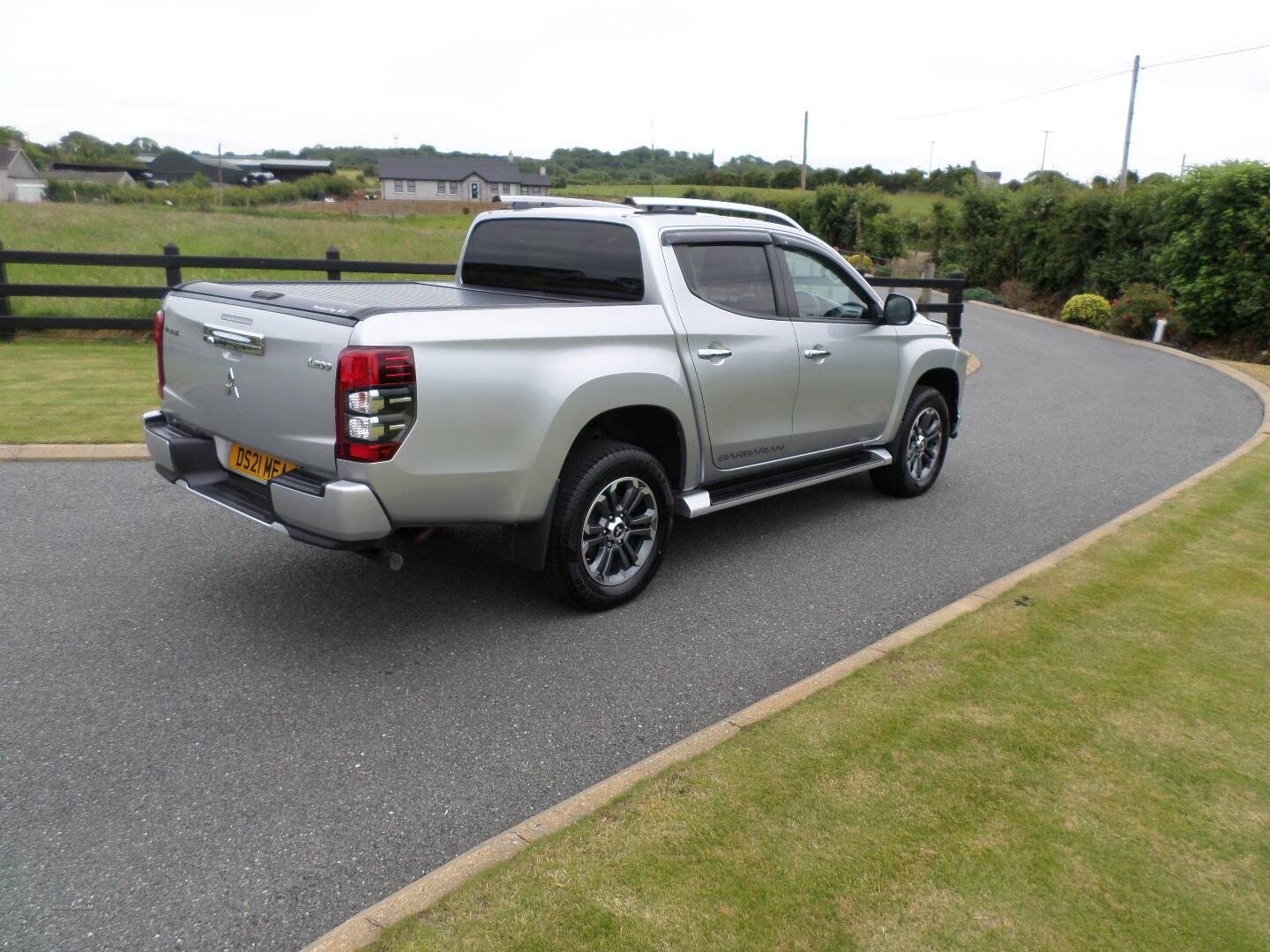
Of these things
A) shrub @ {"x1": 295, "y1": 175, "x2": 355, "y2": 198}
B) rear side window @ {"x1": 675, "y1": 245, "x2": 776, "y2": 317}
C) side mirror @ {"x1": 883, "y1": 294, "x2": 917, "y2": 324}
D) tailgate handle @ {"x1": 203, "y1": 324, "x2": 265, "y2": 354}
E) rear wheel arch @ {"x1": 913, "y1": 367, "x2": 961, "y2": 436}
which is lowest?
rear wheel arch @ {"x1": 913, "y1": 367, "x2": 961, "y2": 436}

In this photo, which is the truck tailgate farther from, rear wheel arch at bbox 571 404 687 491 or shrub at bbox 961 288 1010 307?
shrub at bbox 961 288 1010 307

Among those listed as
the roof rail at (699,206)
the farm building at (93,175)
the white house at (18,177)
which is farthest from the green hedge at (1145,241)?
the farm building at (93,175)

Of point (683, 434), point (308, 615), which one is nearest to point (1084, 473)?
point (683, 434)

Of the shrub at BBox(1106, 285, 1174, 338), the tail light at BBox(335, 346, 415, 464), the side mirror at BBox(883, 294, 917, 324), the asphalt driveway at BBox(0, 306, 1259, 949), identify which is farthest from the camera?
the shrub at BBox(1106, 285, 1174, 338)

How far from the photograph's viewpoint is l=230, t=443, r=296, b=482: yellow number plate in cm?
440

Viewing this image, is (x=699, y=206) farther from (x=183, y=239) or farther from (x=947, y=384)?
(x=183, y=239)

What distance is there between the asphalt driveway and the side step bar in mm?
410

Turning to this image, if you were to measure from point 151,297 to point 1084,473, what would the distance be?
1030 cm

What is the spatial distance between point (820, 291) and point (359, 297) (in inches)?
117

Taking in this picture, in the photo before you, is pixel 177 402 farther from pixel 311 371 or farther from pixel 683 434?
pixel 683 434

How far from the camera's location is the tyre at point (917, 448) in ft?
23.7

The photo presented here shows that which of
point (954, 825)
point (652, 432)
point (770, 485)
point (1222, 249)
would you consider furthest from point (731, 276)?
point (1222, 249)

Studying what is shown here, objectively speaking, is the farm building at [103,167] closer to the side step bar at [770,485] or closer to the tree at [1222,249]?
the tree at [1222,249]

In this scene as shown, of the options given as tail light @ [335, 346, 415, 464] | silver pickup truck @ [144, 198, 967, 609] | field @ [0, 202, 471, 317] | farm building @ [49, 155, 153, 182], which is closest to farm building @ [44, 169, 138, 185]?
farm building @ [49, 155, 153, 182]
